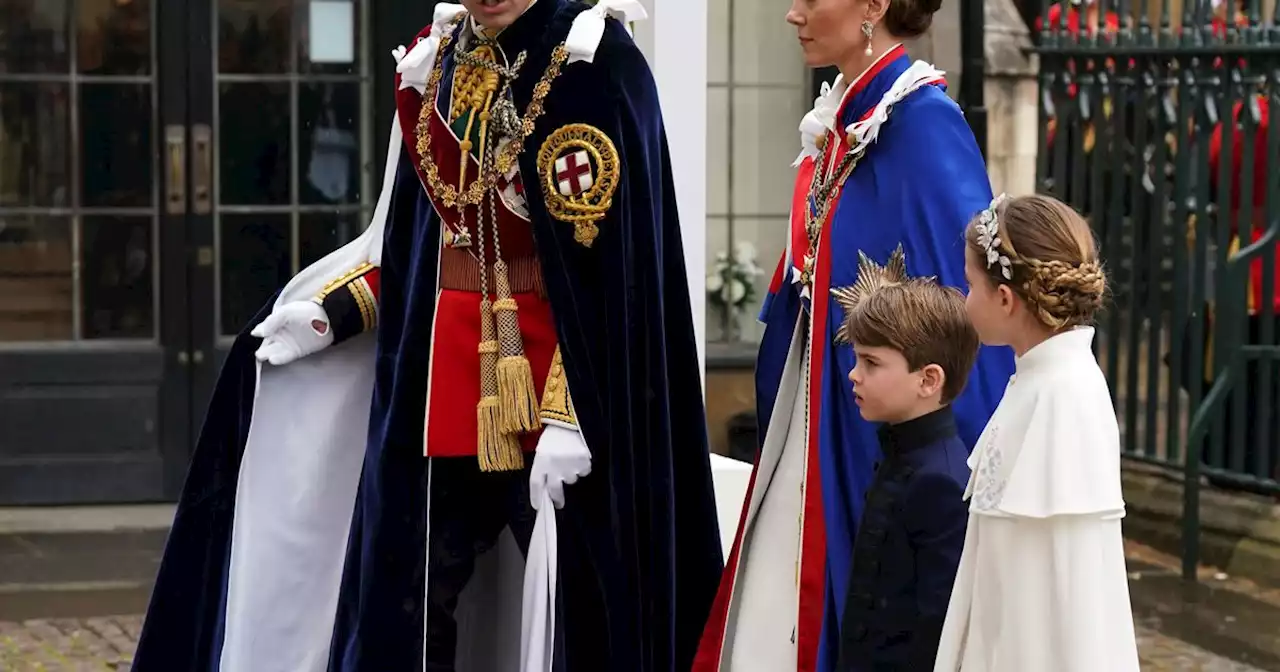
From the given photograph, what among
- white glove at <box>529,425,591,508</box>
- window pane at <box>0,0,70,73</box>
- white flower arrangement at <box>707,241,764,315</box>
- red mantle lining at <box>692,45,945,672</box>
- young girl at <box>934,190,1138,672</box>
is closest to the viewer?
young girl at <box>934,190,1138,672</box>

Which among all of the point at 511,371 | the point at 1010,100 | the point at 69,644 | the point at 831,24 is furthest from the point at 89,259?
the point at 831,24

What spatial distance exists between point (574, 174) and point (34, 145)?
452cm

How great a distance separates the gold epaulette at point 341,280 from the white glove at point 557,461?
0.56 metres

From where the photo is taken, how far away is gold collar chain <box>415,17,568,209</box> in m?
3.50

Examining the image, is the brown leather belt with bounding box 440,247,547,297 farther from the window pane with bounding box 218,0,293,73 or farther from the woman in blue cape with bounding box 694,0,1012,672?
the window pane with bounding box 218,0,293,73

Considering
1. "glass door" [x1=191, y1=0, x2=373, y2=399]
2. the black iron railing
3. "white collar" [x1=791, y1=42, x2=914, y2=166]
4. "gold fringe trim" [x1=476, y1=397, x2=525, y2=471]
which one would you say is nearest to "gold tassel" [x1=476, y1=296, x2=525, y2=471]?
"gold fringe trim" [x1=476, y1=397, x2=525, y2=471]

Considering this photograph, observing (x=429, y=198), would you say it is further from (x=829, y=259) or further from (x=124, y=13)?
(x=124, y=13)

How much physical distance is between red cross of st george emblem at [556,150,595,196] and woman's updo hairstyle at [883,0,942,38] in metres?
0.56

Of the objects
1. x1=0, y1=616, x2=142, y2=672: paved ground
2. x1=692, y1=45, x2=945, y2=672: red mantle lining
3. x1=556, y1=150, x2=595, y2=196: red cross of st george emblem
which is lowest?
x1=0, y1=616, x2=142, y2=672: paved ground

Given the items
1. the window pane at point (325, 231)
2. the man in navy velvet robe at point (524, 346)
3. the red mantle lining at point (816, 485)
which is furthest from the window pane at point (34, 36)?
the red mantle lining at point (816, 485)

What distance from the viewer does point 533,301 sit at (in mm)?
3570

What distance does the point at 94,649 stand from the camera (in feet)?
18.5

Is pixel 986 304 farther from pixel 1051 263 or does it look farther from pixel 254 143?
pixel 254 143

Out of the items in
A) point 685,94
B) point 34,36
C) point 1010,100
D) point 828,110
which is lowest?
point 828,110
